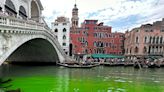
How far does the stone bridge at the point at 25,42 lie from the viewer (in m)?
11.3

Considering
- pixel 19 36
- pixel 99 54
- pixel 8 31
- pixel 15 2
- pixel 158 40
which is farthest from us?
pixel 99 54

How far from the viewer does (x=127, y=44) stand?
45.9 m

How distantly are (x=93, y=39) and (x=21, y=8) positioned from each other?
24.2m

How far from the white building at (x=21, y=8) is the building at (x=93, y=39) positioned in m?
14.8

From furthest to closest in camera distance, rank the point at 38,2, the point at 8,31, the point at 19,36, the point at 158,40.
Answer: the point at 158,40 → the point at 38,2 → the point at 19,36 → the point at 8,31

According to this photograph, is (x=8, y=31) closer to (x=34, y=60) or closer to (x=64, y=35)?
(x=34, y=60)

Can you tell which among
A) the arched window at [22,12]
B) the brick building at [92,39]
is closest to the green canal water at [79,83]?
the arched window at [22,12]

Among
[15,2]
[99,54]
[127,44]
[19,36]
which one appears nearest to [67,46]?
[99,54]

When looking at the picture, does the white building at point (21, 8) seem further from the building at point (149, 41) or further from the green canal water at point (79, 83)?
the building at point (149, 41)

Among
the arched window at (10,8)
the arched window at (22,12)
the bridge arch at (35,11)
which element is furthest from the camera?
the bridge arch at (35,11)

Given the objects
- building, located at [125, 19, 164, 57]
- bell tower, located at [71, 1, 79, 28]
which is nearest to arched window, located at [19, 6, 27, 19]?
building, located at [125, 19, 164, 57]

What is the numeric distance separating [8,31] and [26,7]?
13.5 meters

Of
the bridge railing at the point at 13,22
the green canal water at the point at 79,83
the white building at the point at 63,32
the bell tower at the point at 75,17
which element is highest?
the bell tower at the point at 75,17

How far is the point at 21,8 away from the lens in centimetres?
2277
